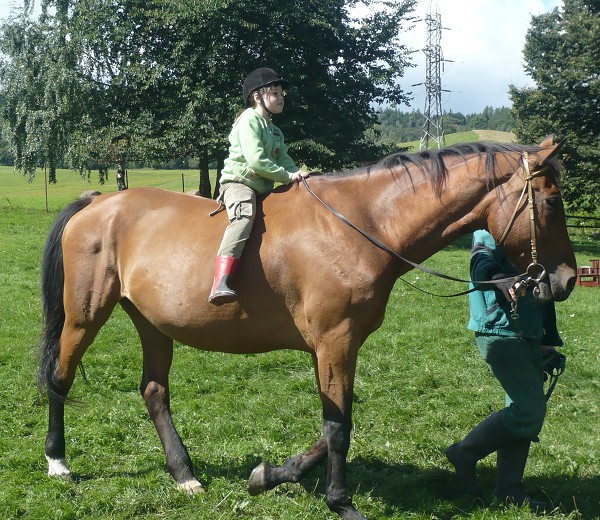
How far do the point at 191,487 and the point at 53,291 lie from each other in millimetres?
2153

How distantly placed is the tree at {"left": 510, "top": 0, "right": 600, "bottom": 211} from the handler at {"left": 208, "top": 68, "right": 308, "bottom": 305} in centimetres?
2411

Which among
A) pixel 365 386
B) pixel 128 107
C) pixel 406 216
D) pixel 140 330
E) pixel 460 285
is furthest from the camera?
pixel 128 107

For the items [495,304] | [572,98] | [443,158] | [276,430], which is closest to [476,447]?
[495,304]

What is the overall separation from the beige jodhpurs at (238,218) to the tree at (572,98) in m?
24.4

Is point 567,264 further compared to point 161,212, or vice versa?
point 161,212

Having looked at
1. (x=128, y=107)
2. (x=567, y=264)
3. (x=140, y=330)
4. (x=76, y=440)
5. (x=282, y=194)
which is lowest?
(x=76, y=440)

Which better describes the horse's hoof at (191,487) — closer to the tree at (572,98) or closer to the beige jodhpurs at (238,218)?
the beige jodhpurs at (238,218)

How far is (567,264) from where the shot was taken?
4098 millimetres

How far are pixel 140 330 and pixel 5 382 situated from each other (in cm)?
258

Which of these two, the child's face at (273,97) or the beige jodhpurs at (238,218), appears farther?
the child's face at (273,97)

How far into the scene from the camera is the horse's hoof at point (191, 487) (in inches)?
195

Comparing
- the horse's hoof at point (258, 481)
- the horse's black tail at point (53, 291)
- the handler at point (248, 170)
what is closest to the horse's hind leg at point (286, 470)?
the horse's hoof at point (258, 481)

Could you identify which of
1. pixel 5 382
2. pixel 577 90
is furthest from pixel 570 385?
pixel 577 90

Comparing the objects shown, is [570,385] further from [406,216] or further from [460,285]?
[460,285]
